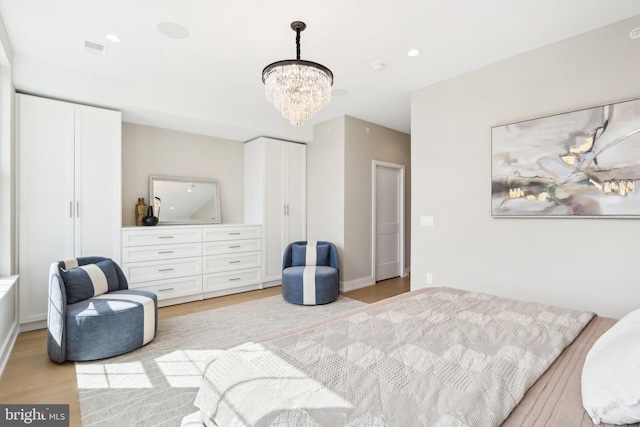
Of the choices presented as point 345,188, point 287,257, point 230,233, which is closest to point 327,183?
point 345,188

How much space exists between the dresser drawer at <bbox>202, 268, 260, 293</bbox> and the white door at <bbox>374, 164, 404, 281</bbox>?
2.05m

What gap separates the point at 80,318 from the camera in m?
2.41

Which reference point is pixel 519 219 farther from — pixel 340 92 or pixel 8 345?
pixel 8 345

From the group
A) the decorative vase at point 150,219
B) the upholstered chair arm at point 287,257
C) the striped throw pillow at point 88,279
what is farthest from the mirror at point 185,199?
the striped throw pillow at point 88,279

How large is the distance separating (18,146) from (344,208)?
3702 millimetres

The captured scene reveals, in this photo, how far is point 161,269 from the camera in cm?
387

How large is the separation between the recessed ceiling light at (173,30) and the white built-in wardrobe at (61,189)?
4.83 ft

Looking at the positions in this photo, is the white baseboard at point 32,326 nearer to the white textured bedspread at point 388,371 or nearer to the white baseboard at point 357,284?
the white textured bedspread at point 388,371

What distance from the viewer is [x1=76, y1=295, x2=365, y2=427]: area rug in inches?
72.4

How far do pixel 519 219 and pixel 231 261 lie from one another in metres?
3.58

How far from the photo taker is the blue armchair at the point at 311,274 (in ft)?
12.9

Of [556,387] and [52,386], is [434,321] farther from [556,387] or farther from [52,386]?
[52,386]

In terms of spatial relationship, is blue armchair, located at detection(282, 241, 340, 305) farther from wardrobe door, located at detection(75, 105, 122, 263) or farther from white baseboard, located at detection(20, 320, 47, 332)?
white baseboard, located at detection(20, 320, 47, 332)

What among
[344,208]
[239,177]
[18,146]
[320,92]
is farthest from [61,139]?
[344,208]
